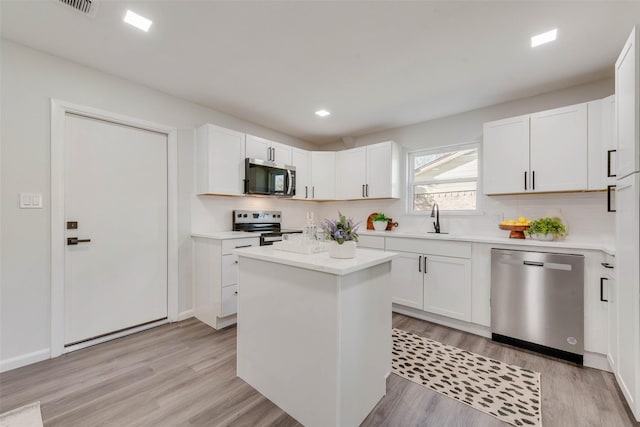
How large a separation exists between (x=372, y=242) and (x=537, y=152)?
204 cm

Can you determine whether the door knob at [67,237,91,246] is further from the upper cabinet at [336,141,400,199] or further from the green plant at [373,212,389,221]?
the green plant at [373,212,389,221]

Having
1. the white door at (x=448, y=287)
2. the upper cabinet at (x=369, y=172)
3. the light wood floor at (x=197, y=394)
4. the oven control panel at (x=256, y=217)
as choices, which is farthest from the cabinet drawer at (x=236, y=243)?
the white door at (x=448, y=287)

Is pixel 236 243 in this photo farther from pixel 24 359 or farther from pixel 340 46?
pixel 340 46

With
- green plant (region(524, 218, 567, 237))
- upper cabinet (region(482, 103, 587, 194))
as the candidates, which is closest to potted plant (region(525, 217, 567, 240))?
green plant (region(524, 218, 567, 237))

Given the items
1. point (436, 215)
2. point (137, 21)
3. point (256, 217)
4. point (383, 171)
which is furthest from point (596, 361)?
point (137, 21)

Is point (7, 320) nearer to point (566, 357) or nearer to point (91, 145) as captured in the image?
point (91, 145)

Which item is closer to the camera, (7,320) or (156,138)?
(7,320)

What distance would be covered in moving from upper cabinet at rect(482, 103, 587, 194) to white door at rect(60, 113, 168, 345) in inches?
148

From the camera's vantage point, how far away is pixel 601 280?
2.07 meters

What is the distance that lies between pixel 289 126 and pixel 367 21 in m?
2.39

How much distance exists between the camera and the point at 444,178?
3.62 meters

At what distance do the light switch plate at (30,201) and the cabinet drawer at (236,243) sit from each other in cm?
152

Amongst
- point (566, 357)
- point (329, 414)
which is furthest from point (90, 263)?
point (566, 357)

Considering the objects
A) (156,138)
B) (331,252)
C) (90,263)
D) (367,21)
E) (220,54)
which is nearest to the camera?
(331,252)
